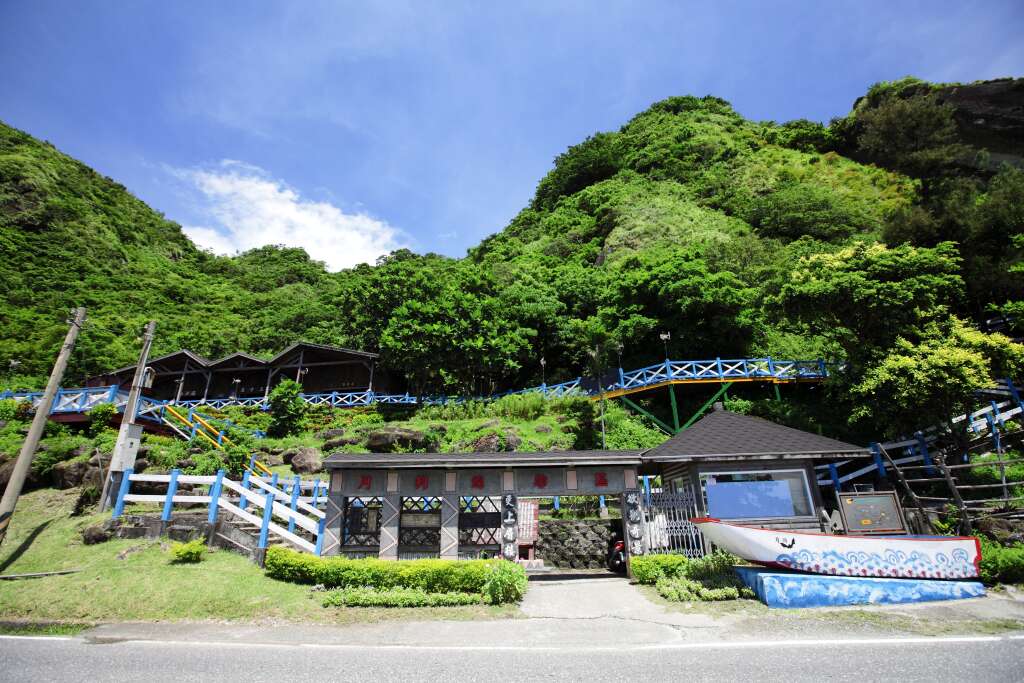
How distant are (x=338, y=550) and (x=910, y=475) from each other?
20.9 metres

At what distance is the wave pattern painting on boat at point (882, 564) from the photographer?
32.0ft

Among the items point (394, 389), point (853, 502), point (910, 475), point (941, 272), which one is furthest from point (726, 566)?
point (394, 389)

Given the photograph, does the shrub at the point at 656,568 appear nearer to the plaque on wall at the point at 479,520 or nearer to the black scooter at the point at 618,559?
the black scooter at the point at 618,559

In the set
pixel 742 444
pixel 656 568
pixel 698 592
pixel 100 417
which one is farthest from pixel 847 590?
pixel 100 417

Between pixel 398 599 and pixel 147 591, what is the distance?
16.9ft

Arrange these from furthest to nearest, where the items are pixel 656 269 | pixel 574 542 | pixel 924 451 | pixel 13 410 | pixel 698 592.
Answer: pixel 656 269
pixel 13 410
pixel 924 451
pixel 574 542
pixel 698 592

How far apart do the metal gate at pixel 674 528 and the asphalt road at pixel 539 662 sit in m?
5.99

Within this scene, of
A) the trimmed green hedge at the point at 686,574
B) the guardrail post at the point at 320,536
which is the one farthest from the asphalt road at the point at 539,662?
the guardrail post at the point at 320,536

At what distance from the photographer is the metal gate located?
43.0 feet

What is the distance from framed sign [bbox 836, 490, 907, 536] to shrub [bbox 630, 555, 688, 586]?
3863 millimetres

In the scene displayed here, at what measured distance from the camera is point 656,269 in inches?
1138

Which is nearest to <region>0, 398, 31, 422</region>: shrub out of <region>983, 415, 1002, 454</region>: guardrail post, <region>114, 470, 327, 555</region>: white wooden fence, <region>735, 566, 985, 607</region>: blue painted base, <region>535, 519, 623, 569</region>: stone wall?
<region>114, 470, 327, 555</region>: white wooden fence

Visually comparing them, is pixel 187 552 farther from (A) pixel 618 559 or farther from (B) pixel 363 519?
(A) pixel 618 559

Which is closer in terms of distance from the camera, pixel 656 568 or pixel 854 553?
pixel 854 553
